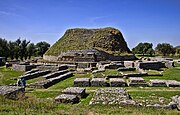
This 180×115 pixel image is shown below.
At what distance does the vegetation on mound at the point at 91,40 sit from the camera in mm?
51234

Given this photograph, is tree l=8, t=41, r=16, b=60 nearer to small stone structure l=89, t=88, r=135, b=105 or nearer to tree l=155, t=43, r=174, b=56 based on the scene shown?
small stone structure l=89, t=88, r=135, b=105

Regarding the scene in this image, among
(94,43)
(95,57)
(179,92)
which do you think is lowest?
(179,92)

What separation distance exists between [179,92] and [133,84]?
4021mm

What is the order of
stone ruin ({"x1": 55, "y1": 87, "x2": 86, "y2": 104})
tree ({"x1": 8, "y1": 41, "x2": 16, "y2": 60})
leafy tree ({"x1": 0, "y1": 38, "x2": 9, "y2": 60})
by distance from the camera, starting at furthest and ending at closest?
tree ({"x1": 8, "y1": 41, "x2": 16, "y2": 60}) → leafy tree ({"x1": 0, "y1": 38, "x2": 9, "y2": 60}) → stone ruin ({"x1": 55, "y1": 87, "x2": 86, "y2": 104})

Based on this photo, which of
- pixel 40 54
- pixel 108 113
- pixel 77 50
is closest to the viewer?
pixel 108 113

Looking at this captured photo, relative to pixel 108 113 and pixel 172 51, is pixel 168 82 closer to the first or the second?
pixel 108 113

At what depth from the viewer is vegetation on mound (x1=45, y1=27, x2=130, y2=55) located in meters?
51.2

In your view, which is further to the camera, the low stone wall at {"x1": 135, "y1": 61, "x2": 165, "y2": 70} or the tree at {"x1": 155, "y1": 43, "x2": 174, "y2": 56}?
the tree at {"x1": 155, "y1": 43, "x2": 174, "y2": 56}

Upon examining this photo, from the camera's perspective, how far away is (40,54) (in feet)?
248

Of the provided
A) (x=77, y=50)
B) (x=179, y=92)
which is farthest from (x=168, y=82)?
(x=77, y=50)

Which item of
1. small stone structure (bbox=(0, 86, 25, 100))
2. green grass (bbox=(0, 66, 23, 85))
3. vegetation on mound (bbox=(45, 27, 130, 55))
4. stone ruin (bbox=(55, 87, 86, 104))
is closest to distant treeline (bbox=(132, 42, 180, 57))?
vegetation on mound (bbox=(45, 27, 130, 55))

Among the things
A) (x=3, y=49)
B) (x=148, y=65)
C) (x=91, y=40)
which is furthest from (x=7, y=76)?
(x=3, y=49)

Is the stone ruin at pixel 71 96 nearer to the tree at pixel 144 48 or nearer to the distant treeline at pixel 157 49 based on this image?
the distant treeline at pixel 157 49

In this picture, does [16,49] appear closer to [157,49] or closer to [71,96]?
[71,96]
